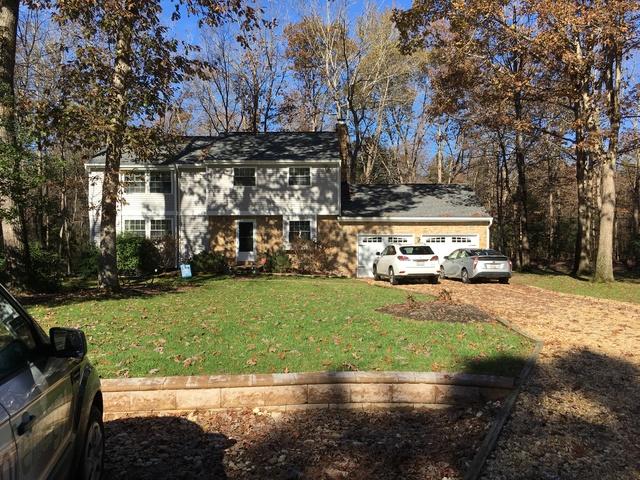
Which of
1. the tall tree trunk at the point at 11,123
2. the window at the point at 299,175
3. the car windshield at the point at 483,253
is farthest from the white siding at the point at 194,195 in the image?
the car windshield at the point at 483,253

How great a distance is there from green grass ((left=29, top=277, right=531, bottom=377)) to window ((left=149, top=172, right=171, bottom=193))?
15369 millimetres

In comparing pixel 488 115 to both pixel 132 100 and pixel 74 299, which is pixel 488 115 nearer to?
pixel 132 100

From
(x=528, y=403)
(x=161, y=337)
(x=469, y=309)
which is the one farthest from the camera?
(x=469, y=309)

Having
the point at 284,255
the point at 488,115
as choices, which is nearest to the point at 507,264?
the point at 488,115

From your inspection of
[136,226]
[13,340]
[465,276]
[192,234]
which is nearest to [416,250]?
[465,276]

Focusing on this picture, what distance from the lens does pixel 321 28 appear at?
33906mm

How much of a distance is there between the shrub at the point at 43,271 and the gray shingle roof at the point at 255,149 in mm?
9492

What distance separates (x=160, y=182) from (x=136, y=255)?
550 cm

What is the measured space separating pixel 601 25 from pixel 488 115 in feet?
22.2

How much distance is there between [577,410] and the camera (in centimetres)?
514

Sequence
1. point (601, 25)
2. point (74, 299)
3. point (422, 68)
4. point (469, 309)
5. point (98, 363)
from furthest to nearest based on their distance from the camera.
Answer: point (422, 68), point (601, 25), point (74, 299), point (469, 309), point (98, 363)

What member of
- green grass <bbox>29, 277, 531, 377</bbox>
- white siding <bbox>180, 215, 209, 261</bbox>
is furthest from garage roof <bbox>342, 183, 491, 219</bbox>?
green grass <bbox>29, 277, 531, 377</bbox>

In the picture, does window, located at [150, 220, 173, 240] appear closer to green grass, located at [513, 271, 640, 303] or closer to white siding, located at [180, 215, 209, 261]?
white siding, located at [180, 215, 209, 261]

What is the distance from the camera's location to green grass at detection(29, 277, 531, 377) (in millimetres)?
6195
